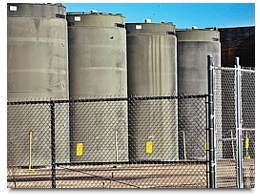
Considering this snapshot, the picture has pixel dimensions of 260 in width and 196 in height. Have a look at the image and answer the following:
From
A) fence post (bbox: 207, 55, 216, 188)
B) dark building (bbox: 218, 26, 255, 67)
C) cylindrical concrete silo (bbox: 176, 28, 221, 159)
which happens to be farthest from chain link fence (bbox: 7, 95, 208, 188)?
fence post (bbox: 207, 55, 216, 188)

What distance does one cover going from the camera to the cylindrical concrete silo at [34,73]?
1950cm

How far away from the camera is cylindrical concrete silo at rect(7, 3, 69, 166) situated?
768 inches

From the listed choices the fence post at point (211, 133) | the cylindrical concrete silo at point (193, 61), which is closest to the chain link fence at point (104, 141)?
the cylindrical concrete silo at point (193, 61)

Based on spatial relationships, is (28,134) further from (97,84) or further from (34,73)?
(97,84)

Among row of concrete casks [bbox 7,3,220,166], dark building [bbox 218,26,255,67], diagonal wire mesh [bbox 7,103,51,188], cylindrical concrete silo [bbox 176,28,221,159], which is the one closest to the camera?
diagonal wire mesh [bbox 7,103,51,188]

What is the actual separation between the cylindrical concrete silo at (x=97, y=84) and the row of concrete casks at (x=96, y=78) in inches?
1.3

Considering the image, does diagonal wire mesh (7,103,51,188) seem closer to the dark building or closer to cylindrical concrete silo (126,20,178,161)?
cylindrical concrete silo (126,20,178,161)

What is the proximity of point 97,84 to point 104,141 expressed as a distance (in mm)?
1964

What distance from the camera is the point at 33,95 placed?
65.8 ft

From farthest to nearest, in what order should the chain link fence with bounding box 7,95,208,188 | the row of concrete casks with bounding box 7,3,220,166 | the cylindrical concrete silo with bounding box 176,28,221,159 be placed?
the cylindrical concrete silo with bounding box 176,28,221,159 < the row of concrete casks with bounding box 7,3,220,166 < the chain link fence with bounding box 7,95,208,188

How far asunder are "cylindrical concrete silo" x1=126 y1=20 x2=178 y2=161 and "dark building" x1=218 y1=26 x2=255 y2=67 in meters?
6.54

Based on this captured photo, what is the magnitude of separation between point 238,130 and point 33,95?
1098 centimetres

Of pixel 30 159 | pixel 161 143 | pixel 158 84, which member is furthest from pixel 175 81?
pixel 30 159

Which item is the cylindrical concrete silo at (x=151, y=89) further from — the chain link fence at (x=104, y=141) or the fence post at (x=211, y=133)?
the fence post at (x=211, y=133)
